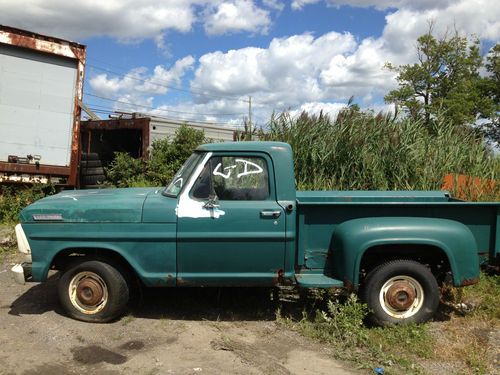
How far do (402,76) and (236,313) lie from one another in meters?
34.6

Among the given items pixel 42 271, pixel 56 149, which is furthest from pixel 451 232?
pixel 56 149

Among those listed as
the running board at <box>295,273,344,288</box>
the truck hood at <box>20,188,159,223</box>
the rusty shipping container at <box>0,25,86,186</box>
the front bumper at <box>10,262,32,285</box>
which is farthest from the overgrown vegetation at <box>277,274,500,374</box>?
the rusty shipping container at <box>0,25,86,186</box>

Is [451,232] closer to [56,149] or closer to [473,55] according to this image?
[56,149]

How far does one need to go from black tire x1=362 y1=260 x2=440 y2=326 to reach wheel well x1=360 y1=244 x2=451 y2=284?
11 cm

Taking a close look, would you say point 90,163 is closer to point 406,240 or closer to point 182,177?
point 182,177

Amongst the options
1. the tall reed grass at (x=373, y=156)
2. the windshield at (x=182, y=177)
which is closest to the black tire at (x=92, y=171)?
the tall reed grass at (x=373, y=156)

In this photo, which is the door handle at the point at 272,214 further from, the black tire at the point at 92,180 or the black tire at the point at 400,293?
the black tire at the point at 92,180

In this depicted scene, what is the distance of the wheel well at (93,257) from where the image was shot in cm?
462

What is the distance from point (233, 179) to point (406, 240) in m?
1.69

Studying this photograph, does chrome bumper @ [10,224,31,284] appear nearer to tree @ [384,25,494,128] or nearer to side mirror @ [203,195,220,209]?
side mirror @ [203,195,220,209]

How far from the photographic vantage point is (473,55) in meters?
35.5

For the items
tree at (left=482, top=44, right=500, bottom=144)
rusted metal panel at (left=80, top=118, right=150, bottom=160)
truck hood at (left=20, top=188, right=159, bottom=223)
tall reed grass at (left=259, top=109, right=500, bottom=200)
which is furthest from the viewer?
tree at (left=482, top=44, right=500, bottom=144)

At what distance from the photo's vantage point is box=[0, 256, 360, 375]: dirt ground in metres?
3.83

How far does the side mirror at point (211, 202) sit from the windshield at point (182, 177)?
311 mm
